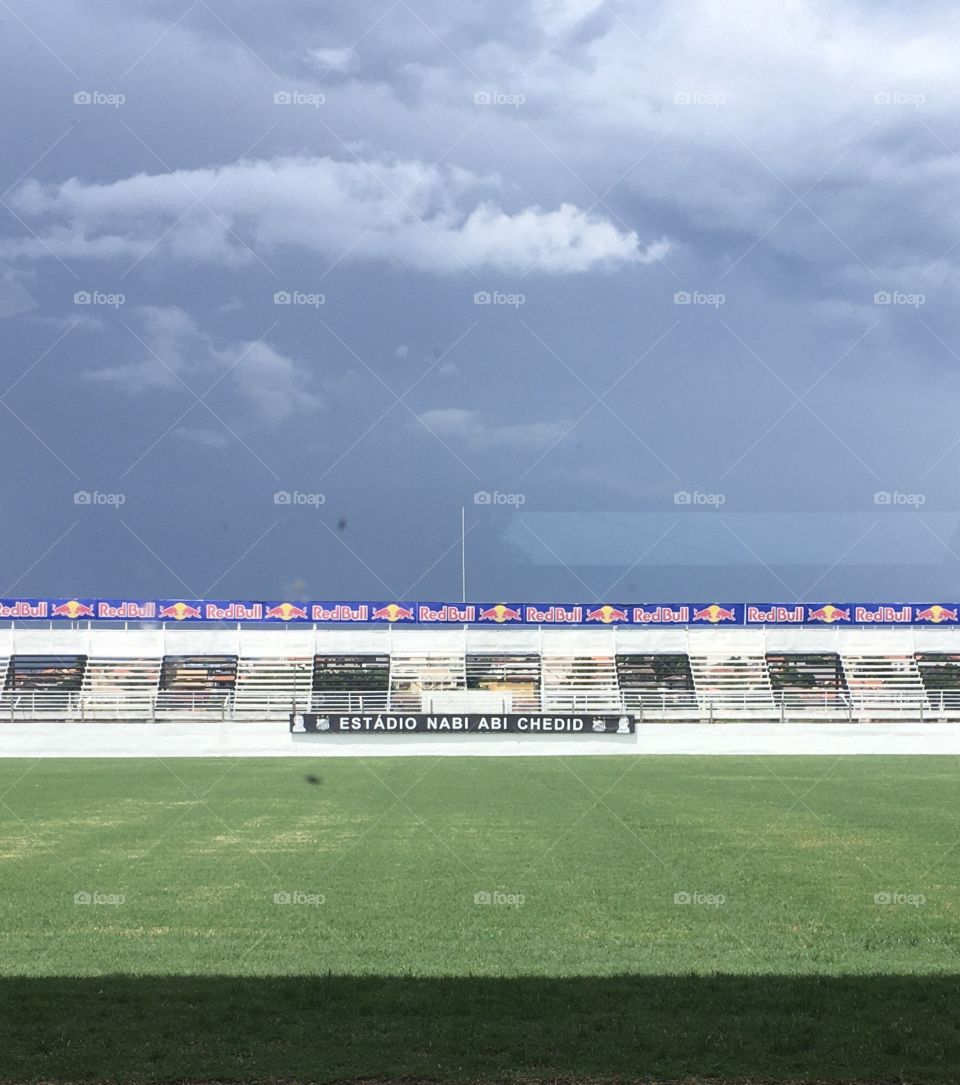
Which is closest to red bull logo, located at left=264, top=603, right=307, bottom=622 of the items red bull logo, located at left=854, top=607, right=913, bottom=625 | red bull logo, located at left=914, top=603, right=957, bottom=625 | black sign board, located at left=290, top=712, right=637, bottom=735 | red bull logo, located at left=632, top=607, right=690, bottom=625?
red bull logo, located at left=632, top=607, right=690, bottom=625

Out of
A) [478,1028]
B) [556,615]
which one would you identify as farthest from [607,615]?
[478,1028]

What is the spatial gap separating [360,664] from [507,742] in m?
16.2

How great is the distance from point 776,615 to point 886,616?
5029mm

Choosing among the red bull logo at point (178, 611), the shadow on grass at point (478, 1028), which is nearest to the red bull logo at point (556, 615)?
the red bull logo at point (178, 611)

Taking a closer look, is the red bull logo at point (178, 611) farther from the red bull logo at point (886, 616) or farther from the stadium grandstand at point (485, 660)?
the red bull logo at point (886, 616)

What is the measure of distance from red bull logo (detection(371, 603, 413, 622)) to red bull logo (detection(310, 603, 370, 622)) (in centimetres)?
44

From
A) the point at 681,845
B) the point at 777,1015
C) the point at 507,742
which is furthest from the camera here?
the point at 507,742

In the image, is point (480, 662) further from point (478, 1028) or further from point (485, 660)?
point (478, 1028)

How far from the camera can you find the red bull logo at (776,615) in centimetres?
4933

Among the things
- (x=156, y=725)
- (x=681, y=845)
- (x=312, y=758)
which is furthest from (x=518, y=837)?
(x=156, y=725)

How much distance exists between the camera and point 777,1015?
21.1 feet

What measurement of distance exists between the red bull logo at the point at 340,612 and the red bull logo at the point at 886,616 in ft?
71.6

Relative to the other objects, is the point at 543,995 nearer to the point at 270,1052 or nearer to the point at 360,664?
the point at 270,1052

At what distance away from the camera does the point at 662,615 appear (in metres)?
49.1
